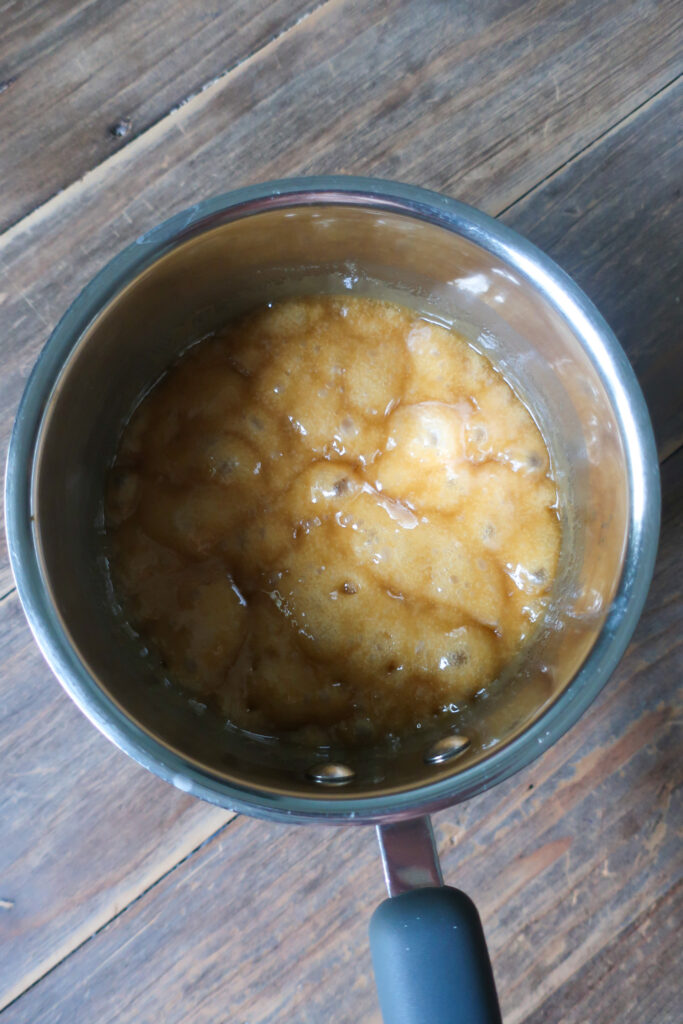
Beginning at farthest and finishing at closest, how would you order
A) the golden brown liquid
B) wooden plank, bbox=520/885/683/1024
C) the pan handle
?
wooden plank, bbox=520/885/683/1024 → the golden brown liquid → the pan handle

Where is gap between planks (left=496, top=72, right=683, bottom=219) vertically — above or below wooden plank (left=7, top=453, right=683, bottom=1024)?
above

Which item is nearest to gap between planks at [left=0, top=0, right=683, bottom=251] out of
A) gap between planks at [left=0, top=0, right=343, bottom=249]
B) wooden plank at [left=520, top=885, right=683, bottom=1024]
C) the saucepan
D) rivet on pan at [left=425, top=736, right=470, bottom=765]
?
gap between planks at [left=0, top=0, right=343, bottom=249]

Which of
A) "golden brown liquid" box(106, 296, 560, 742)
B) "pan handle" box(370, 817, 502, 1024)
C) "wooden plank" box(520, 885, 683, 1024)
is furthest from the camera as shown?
"wooden plank" box(520, 885, 683, 1024)

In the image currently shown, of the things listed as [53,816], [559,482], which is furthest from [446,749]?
[53,816]

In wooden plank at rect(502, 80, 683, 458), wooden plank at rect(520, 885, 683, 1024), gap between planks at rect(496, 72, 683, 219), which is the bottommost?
wooden plank at rect(520, 885, 683, 1024)

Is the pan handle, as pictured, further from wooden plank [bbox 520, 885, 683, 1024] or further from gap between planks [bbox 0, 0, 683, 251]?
gap between planks [bbox 0, 0, 683, 251]

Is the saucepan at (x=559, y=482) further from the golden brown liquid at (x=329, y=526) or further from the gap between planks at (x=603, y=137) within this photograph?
the gap between planks at (x=603, y=137)

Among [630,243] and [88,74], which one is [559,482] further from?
[88,74]
